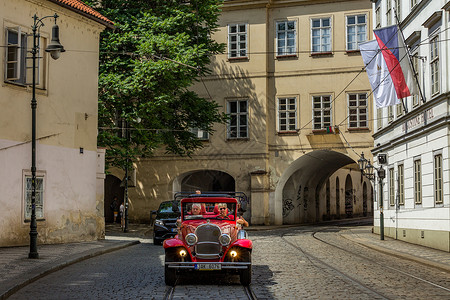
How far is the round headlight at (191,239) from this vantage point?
45.1ft

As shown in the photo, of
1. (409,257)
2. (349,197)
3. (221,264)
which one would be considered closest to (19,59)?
(221,264)

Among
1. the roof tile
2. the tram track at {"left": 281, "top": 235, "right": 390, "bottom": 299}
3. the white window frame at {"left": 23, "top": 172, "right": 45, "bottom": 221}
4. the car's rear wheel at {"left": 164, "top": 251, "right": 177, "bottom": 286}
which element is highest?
the roof tile

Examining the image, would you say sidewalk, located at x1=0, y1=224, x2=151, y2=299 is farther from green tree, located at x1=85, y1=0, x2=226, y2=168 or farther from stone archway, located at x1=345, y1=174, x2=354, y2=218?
stone archway, located at x1=345, y1=174, x2=354, y2=218

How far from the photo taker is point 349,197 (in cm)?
6175

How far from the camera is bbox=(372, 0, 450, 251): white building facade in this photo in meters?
22.4

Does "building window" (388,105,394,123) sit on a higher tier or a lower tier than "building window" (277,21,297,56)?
lower

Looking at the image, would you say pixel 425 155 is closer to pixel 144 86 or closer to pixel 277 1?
pixel 144 86

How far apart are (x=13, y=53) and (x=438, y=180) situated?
14588 millimetres

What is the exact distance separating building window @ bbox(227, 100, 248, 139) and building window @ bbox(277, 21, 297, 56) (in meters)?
3.81

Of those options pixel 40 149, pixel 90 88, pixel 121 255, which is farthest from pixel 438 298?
pixel 90 88

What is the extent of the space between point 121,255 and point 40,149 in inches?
210

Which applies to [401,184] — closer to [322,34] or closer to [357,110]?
[357,110]

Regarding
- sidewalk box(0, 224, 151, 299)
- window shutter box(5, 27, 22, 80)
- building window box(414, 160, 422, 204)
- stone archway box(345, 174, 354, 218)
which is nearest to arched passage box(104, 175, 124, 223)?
sidewalk box(0, 224, 151, 299)

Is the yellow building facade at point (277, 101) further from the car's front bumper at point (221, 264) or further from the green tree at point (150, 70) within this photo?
the car's front bumper at point (221, 264)
